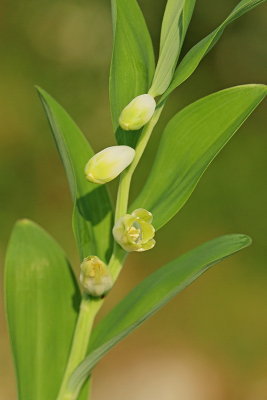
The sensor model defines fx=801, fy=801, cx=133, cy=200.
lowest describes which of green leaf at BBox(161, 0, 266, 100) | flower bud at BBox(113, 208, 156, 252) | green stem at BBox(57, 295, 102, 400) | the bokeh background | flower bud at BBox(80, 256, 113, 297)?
green stem at BBox(57, 295, 102, 400)

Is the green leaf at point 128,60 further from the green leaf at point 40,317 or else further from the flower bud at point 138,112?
the green leaf at point 40,317

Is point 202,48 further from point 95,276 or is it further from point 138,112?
point 95,276

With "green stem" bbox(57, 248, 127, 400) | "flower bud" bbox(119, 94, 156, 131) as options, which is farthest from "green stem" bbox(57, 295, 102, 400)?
"flower bud" bbox(119, 94, 156, 131)

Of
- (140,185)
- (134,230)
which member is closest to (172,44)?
(134,230)

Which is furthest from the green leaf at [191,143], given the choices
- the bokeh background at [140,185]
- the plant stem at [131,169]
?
the bokeh background at [140,185]

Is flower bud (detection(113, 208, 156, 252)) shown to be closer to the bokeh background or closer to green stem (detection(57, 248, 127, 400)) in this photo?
green stem (detection(57, 248, 127, 400))

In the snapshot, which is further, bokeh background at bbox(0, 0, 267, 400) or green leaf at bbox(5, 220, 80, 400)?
bokeh background at bbox(0, 0, 267, 400)

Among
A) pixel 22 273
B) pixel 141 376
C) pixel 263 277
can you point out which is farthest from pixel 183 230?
pixel 22 273
